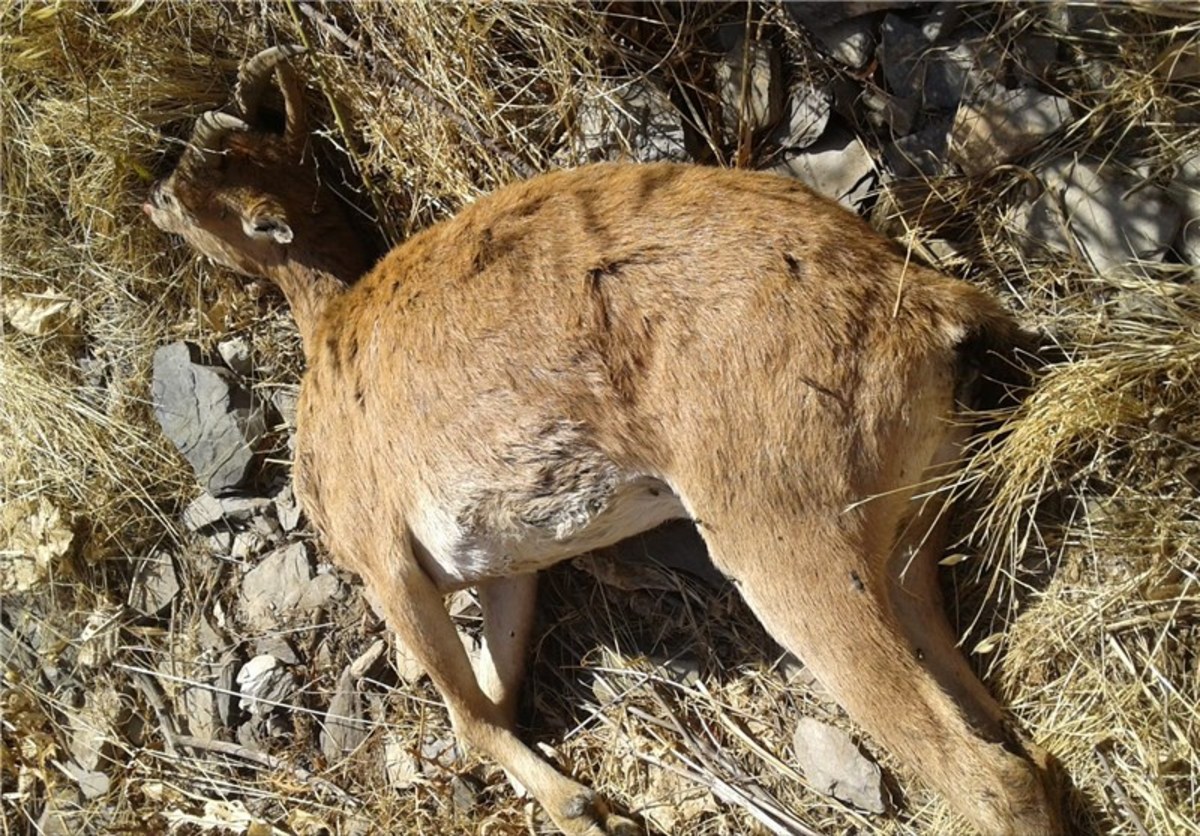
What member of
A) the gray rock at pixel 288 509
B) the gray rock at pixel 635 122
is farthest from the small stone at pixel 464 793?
the gray rock at pixel 635 122

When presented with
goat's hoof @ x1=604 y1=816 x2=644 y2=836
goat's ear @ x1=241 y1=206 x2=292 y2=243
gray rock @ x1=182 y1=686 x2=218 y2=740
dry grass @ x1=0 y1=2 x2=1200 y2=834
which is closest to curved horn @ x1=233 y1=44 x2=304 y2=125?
dry grass @ x1=0 y1=2 x2=1200 y2=834

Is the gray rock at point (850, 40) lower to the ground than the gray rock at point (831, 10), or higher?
lower

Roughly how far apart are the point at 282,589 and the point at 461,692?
1.16 meters

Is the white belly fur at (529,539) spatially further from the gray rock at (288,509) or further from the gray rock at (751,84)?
the gray rock at (751,84)

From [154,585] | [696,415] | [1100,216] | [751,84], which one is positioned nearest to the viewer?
[696,415]

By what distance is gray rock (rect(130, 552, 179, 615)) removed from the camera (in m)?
5.09

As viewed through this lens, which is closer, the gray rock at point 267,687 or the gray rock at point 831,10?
the gray rock at point 831,10

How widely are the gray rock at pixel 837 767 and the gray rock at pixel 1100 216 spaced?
1681 mm

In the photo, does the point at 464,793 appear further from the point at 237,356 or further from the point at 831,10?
A: the point at 831,10

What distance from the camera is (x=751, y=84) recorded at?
12.4 feet

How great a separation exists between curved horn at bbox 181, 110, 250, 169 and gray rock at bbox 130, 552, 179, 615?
5.90 feet

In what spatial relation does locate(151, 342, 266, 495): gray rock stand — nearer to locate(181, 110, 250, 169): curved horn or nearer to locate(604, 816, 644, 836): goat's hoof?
locate(181, 110, 250, 169): curved horn

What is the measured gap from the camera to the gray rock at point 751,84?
3.74 m

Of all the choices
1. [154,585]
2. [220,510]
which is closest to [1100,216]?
[220,510]
